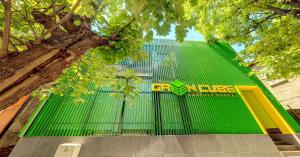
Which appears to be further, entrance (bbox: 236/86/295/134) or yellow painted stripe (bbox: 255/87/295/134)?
entrance (bbox: 236/86/295/134)

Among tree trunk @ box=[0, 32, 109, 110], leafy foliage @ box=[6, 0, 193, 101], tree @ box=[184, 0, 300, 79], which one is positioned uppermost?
tree @ box=[184, 0, 300, 79]

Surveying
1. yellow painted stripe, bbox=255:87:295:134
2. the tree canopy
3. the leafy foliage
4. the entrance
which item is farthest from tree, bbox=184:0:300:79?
the leafy foliage

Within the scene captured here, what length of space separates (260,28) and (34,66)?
8124mm

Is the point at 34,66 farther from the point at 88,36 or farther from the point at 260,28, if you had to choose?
the point at 260,28

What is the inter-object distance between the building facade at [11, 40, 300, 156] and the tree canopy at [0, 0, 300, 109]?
1.40 metres

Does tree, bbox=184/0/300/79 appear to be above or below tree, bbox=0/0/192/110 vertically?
above

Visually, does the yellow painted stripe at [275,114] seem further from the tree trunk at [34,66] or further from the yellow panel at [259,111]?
the tree trunk at [34,66]

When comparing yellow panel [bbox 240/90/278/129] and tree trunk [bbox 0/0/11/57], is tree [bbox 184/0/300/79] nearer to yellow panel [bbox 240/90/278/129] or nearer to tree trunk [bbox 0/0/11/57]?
yellow panel [bbox 240/90/278/129]

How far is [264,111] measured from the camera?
7.79 metres

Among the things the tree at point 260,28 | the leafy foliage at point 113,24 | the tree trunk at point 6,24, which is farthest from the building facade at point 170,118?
the tree trunk at point 6,24

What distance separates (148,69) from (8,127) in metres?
6.11

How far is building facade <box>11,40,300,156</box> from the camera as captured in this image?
506 centimetres

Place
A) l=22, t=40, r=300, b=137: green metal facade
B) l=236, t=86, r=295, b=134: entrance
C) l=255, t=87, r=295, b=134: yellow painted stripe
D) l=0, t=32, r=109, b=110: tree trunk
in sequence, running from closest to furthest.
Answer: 1. l=0, t=32, r=109, b=110: tree trunk
2. l=22, t=40, r=300, b=137: green metal facade
3. l=255, t=87, r=295, b=134: yellow painted stripe
4. l=236, t=86, r=295, b=134: entrance

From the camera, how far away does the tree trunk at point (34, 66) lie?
168 cm
